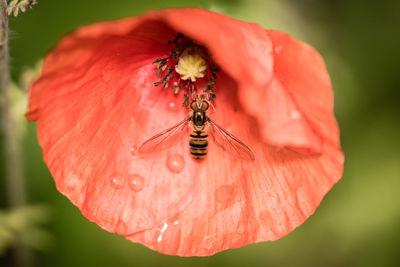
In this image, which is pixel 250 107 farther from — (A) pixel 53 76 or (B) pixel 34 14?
(B) pixel 34 14

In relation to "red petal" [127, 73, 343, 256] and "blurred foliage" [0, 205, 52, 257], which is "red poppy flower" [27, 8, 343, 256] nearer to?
"red petal" [127, 73, 343, 256]

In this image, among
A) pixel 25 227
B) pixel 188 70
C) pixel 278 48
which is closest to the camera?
pixel 278 48

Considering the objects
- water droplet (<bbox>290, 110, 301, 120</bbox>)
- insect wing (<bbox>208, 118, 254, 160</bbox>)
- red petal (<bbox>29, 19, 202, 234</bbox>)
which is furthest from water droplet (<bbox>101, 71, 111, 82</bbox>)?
water droplet (<bbox>290, 110, 301, 120</bbox>)

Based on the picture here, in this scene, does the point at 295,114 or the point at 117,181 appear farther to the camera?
the point at 117,181

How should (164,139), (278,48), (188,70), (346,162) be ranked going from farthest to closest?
(346,162) < (164,139) < (188,70) < (278,48)

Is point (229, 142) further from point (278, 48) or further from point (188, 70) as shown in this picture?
point (278, 48)

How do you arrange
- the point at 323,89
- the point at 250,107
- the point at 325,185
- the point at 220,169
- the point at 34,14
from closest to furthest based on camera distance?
the point at 250,107, the point at 323,89, the point at 325,185, the point at 220,169, the point at 34,14

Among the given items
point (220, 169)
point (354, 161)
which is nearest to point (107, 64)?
point (220, 169)

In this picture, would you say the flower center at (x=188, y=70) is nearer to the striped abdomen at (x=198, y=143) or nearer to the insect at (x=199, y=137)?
the insect at (x=199, y=137)

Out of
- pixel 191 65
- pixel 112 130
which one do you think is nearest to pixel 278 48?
pixel 191 65
